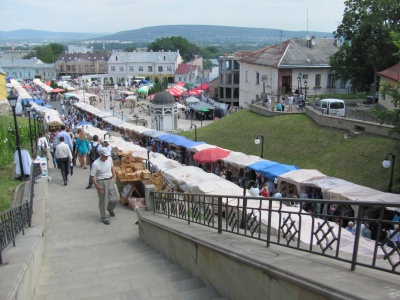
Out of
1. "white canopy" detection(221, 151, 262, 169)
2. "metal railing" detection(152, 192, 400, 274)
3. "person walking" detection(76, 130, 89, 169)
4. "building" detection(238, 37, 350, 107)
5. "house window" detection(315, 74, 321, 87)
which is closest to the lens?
"metal railing" detection(152, 192, 400, 274)

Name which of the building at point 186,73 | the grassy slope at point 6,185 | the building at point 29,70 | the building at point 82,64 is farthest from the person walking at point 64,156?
the building at point 29,70

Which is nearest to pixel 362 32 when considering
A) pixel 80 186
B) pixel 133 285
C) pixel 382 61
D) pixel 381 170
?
pixel 382 61

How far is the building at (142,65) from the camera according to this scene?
115375 millimetres

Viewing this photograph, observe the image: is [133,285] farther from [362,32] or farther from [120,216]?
[362,32]

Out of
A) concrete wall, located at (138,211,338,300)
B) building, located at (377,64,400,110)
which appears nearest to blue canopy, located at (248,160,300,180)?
concrete wall, located at (138,211,338,300)

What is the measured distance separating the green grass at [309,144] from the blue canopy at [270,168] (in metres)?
4.50

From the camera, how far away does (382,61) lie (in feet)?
100

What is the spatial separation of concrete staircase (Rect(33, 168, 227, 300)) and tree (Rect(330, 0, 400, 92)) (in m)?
25.2

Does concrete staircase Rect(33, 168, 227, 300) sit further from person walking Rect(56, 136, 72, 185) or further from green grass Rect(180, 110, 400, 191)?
green grass Rect(180, 110, 400, 191)

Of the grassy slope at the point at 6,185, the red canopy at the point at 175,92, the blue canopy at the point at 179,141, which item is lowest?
the red canopy at the point at 175,92

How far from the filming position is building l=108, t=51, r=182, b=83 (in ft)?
379

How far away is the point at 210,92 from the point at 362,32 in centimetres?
4173

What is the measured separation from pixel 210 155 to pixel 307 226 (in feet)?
50.1

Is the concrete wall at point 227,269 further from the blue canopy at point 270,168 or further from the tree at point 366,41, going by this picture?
the tree at point 366,41
